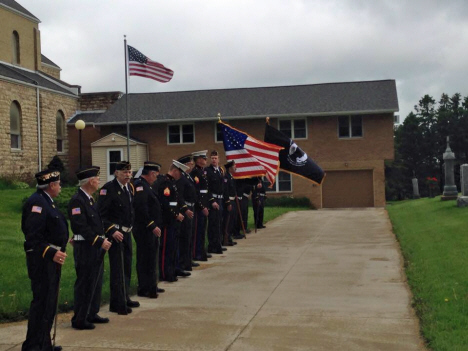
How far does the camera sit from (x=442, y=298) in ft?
29.2

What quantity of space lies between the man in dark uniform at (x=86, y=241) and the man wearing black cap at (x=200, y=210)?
5.32 m

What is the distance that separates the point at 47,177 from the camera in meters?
6.87

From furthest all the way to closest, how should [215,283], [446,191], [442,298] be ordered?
[446,191] < [215,283] < [442,298]

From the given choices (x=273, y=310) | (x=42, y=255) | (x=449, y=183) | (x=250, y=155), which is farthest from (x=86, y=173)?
(x=449, y=183)

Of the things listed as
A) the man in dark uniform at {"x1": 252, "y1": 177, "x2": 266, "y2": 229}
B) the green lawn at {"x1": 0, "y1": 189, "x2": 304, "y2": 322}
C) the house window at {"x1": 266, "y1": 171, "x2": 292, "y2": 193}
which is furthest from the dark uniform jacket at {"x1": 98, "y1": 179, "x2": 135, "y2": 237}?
the house window at {"x1": 266, "y1": 171, "x2": 292, "y2": 193}

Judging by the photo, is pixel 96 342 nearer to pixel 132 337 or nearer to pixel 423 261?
pixel 132 337

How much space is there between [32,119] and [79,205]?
29636 millimetres

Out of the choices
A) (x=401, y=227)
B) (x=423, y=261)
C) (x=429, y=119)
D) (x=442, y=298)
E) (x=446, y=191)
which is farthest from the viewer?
(x=429, y=119)

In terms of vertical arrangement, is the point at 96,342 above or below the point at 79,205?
below

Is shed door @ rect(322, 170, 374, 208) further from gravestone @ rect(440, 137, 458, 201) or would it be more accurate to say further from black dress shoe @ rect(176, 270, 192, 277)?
black dress shoe @ rect(176, 270, 192, 277)

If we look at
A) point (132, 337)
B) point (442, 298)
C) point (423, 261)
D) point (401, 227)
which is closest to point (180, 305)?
point (132, 337)

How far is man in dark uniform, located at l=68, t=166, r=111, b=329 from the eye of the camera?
7.66 meters

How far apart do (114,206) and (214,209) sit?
5.82 meters

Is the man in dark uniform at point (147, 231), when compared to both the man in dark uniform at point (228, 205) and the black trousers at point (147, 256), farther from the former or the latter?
the man in dark uniform at point (228, 205)
